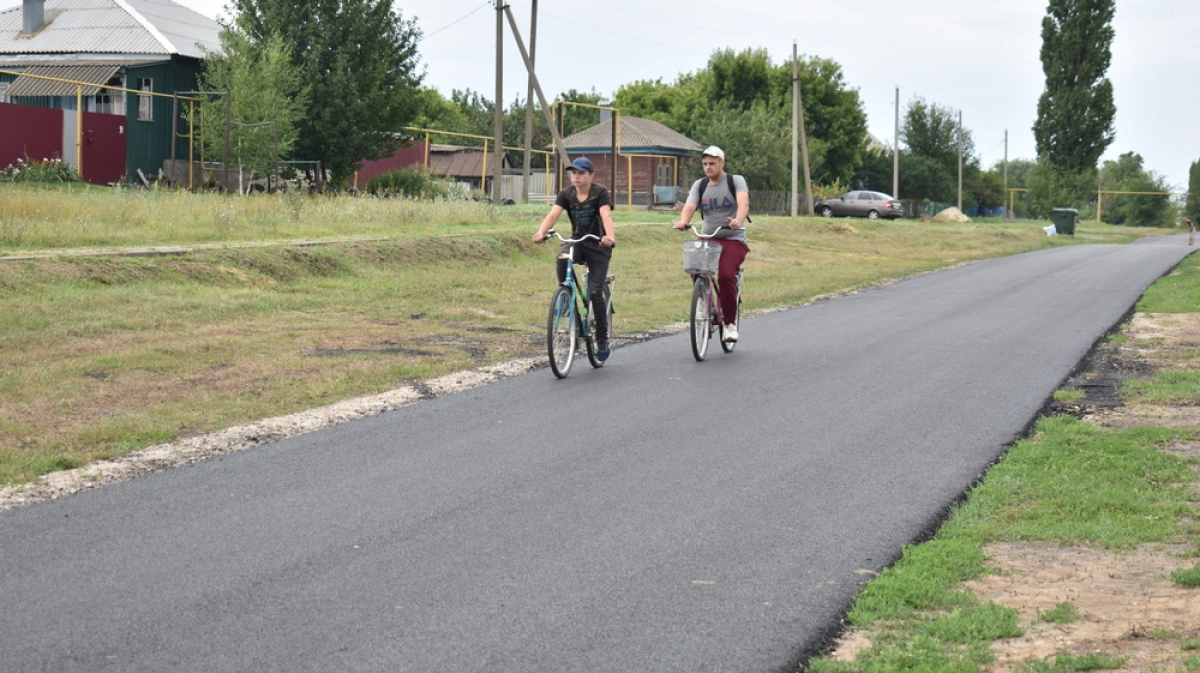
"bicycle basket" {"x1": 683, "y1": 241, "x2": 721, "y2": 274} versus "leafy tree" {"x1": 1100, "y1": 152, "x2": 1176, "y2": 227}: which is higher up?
"leafy tree" {"x1": 1100, "y1": 152, "x2": 1176, "y2": 227}

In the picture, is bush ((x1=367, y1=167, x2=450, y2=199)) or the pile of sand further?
the pile of sand

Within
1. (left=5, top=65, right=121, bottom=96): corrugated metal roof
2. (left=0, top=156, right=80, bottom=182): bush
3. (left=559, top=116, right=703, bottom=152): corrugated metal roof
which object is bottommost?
(left=0, top=156, right=80, bottom=182): bush

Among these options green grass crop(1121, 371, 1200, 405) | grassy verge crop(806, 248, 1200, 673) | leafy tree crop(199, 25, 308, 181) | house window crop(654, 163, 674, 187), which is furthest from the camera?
house window crop(654, 163, 674, 187)

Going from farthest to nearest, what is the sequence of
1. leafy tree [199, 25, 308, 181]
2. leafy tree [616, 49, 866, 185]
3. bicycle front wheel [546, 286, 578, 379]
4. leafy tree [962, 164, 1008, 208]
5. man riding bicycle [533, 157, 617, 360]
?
leafy tree [962, 164, 1008, 208], leafy tree [616, 49, 866, 185], leafy tree [199, 25, 308, 181], man riding bicycle [533, 157, 617, 360], bicycle front wheel [546, 286, 578, 379]

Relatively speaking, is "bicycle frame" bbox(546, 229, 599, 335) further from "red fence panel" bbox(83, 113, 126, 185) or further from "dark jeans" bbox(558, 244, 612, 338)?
"red fence panel" bbox(83, 113, 126, 185)

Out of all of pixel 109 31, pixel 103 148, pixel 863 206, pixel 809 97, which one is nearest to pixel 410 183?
pixel 103 148

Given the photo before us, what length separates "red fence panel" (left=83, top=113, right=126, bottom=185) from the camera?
38.2 m

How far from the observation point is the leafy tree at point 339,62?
40438 mm

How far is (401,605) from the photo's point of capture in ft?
15.9

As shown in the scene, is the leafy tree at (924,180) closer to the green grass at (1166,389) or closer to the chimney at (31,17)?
the chimney at (31,17)

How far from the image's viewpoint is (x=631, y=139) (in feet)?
235

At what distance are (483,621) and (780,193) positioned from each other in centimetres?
5760

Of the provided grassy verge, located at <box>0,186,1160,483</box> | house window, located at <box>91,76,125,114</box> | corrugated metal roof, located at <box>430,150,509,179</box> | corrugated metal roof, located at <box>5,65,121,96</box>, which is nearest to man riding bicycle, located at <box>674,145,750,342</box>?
grassy verge, located at <box>0,186,1160,483</box>

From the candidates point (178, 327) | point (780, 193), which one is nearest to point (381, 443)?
point (178, 327)
